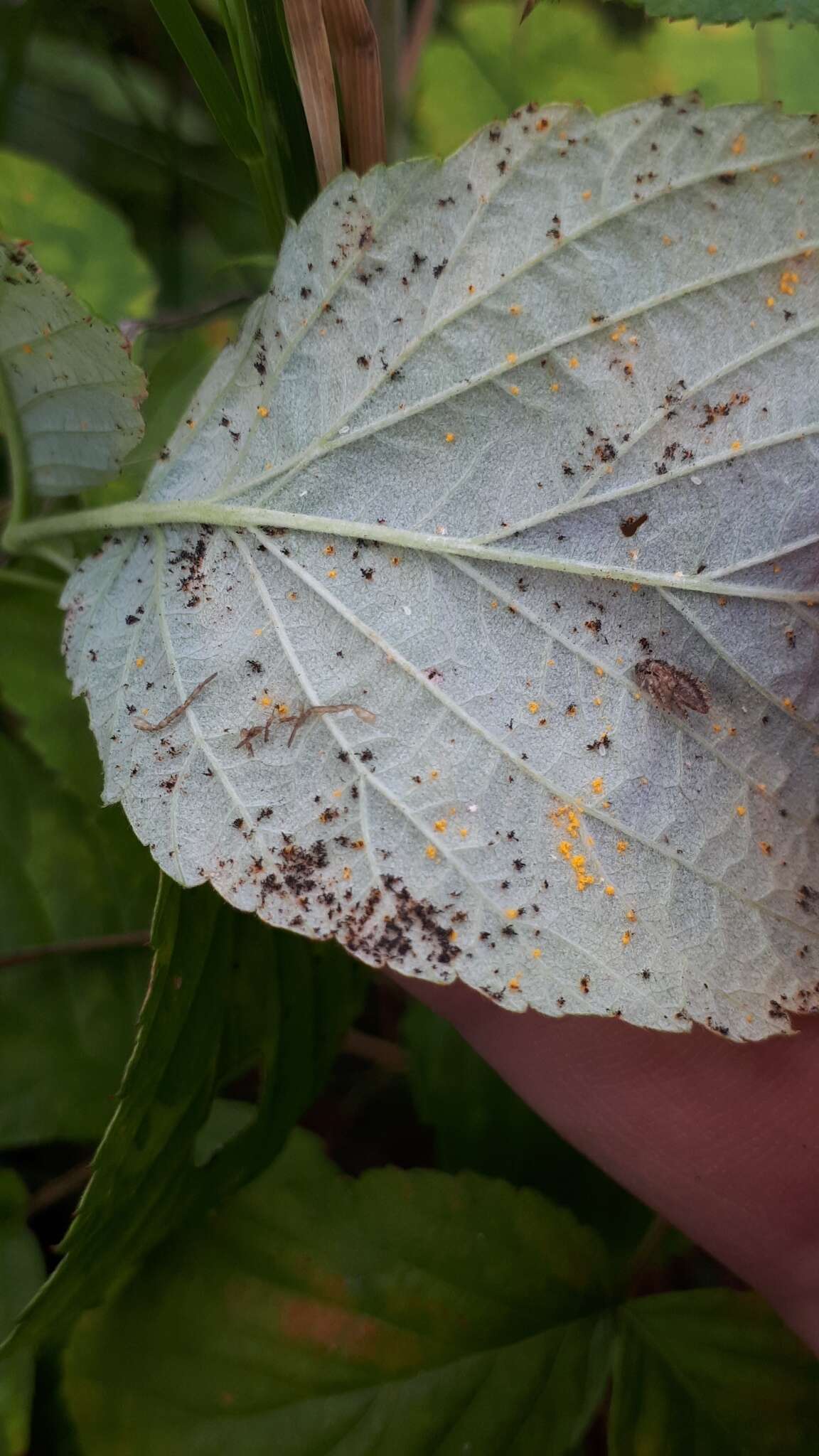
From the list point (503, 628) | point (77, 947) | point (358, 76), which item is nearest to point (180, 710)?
point (503, 628)

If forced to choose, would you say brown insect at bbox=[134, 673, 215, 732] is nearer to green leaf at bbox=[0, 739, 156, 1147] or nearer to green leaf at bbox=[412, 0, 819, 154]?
green leaf at bbox=[0, 739, 156, 1147]

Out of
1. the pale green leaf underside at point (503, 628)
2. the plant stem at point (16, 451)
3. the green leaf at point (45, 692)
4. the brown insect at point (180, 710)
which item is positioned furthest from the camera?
the green leaf at point (45, 692)

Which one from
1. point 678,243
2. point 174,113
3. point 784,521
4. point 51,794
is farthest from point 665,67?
point 51,794

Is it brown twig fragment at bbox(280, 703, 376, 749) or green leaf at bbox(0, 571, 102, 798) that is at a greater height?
brown twig fragment at bbox(280, 703, 376, 749)

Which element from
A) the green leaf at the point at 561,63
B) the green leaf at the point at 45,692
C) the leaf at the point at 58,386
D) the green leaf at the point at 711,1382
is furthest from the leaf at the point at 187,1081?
the green leaf at the point at 561,63

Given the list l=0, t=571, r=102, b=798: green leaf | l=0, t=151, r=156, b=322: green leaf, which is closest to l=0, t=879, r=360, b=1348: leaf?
l=0, t=571, r=102, b=798: green leaf

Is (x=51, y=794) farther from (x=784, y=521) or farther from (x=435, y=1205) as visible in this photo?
(x=784, y=521)

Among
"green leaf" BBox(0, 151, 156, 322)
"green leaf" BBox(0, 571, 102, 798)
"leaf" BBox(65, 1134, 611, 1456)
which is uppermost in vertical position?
"green leaf" BBox(0, 151, 156, 322)

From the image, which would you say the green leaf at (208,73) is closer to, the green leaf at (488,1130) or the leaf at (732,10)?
the leaf at (732,10)
